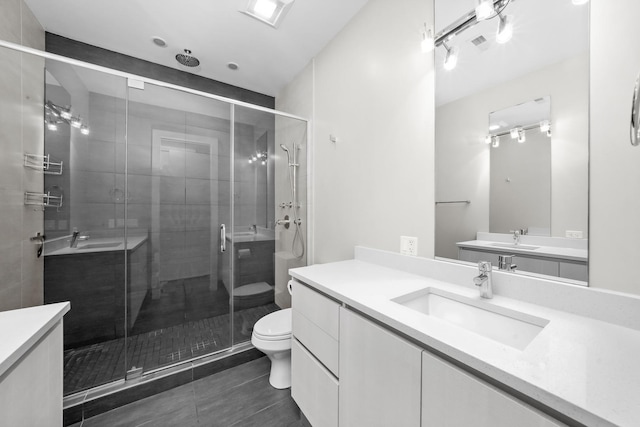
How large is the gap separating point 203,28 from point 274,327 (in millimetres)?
2341

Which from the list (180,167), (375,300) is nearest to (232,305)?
(180,167)

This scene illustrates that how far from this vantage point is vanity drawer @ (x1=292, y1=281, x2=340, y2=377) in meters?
1.07

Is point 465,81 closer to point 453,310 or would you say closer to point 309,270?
point 453,310

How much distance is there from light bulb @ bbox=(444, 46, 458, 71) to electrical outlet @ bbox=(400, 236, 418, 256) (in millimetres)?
943

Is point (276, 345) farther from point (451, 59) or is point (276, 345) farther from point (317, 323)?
point (451, 59)

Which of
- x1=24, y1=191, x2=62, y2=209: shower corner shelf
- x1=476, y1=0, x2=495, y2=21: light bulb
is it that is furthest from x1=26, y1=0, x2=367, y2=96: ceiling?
x1=24, y1=191, x2=62, y2=209: shower corner shelf

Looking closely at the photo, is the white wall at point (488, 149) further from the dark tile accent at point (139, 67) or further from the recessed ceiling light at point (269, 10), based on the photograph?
the dark tile accent at point (139, 67)

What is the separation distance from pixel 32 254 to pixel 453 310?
2.60m

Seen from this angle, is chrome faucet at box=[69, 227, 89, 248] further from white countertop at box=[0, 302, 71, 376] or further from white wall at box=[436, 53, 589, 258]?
white wall at box=[436, 53, 589, 258]

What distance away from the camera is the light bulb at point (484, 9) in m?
1.01

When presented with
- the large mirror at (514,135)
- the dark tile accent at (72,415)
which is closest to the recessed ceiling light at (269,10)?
the large mirror at (514,135)

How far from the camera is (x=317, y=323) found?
3.87ft

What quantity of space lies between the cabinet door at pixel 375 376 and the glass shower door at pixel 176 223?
4.64 ft

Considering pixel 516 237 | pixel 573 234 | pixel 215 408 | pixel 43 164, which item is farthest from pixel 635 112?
pixel 43 164
